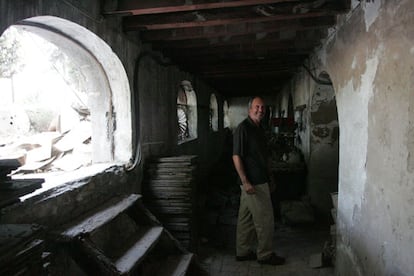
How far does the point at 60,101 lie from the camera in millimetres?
4266

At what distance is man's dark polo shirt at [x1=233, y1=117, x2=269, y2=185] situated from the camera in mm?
3094

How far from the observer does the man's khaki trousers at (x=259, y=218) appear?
10.2 ft

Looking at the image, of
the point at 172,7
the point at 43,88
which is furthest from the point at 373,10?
the point at 43,88

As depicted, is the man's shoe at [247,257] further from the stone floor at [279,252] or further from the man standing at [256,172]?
the man standing at [256,172]

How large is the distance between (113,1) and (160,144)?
6.46 ft

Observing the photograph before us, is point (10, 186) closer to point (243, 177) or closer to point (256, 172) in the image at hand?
point (243, 177)

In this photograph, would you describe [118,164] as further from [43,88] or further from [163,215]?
[43,88]

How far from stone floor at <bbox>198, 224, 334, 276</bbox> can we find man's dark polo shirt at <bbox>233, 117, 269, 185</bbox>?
3.14 feet

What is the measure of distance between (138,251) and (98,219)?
1.29ft

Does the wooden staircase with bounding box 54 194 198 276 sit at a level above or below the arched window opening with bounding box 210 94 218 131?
below

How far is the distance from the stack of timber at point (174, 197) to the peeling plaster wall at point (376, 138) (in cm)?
152

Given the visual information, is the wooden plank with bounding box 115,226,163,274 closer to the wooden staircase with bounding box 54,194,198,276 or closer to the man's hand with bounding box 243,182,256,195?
the wooden staircase with bounding box 54,194,198,276

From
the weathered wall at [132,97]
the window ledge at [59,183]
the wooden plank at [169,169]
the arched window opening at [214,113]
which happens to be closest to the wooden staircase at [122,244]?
the weathered wall at [132,97]

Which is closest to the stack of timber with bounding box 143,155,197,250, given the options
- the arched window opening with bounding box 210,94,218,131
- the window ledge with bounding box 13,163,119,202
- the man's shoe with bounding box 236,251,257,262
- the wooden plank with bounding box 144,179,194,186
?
the wooden plank with bounding box 144,179,194,186
